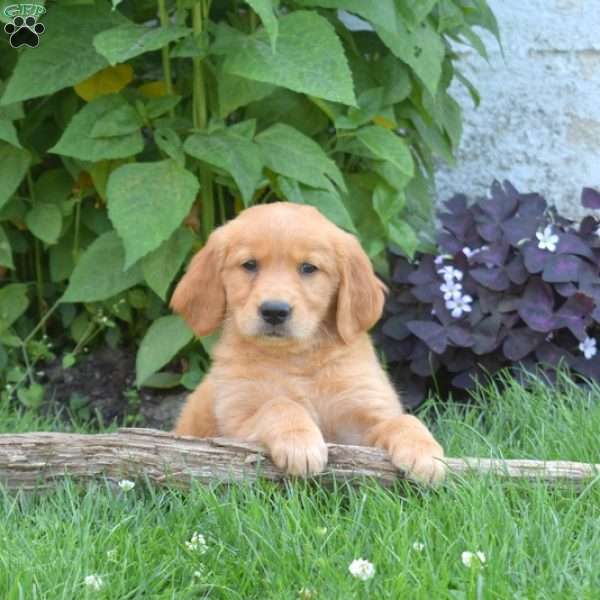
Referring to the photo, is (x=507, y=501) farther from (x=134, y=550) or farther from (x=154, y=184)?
(x=154, y=184)

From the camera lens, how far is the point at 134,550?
274 cm

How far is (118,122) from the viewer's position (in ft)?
12.9

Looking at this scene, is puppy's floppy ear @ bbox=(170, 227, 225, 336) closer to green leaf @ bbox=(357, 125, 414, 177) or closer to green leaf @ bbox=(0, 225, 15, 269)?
green leaf @ bbox=(357, 125, 414, 177)

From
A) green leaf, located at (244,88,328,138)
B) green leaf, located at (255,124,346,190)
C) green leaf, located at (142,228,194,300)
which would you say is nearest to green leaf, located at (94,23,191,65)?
green leaf, located at (255,124,346,190)

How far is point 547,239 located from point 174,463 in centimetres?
212

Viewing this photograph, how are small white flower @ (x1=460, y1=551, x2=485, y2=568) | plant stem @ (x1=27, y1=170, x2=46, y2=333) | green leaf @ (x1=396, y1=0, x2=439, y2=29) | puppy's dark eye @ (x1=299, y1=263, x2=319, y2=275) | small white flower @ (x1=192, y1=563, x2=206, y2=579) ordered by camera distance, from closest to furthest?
1. small white flower @ (x1=460, y1=551, x2=485, y2=568)
2. small white flower @ (x1=192, y1=563, x2=206, y2=579)
3. puppy's dark eye @ (x1=299, y1=263, x2=319, y2=275)
4. green leaf @ (x1=396, y1=0, x2=439, y2=29)
5. plant stem @ (x1=27, y1=170, x2=46, y2=333)

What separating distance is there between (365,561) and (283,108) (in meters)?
2.15

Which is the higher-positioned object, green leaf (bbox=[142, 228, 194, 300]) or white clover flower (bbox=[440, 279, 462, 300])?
green leaf (bbox=[142, 228, 194, 300])

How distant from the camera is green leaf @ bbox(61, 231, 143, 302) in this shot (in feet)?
13.4

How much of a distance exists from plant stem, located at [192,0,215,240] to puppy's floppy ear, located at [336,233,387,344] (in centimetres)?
86

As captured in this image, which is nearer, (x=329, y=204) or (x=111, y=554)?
(x=111, y=554)

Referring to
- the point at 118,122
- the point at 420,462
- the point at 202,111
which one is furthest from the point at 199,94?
the point at 420,462

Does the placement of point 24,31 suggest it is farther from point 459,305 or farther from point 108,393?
point 459,305

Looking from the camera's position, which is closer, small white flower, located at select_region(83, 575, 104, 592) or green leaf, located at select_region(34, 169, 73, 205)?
small white flower, located at select_region(83, 575, 104, 592)
